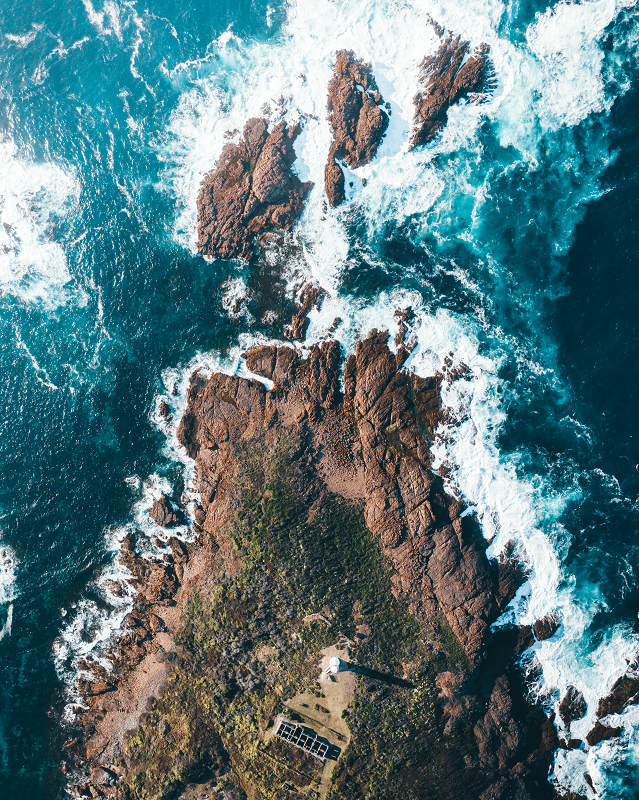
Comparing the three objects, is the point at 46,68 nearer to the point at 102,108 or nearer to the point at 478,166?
the point at 102,108

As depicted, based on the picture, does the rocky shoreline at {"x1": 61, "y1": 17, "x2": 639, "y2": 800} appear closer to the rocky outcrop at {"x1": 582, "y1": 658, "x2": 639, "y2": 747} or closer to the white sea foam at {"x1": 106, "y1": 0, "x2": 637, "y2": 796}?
the rocky outcrop at {"x1": 582, "y1": 658, "x2": 639, "y2": 747}

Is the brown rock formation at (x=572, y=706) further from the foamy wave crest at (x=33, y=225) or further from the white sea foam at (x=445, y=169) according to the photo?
the foamy wave crest at (x=33, y=225)

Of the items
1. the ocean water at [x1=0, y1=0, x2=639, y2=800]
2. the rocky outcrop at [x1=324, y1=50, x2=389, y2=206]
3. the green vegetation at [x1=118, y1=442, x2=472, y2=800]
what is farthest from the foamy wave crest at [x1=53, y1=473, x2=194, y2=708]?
the rocky outcrop at [x1=324, y1=50, x2=389, y2=206]

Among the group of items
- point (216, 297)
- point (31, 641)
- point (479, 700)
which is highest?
point (216, 297)

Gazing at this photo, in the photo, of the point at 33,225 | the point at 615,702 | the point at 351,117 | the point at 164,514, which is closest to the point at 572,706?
the point at 615,702

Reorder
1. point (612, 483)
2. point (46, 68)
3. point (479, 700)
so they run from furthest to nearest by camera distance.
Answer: point (46, 68) < point (612, 483) < point (479, 700)

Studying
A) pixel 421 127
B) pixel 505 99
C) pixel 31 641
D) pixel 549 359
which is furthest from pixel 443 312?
pixel 31 641

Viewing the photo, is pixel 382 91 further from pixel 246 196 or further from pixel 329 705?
pixel 329 705
